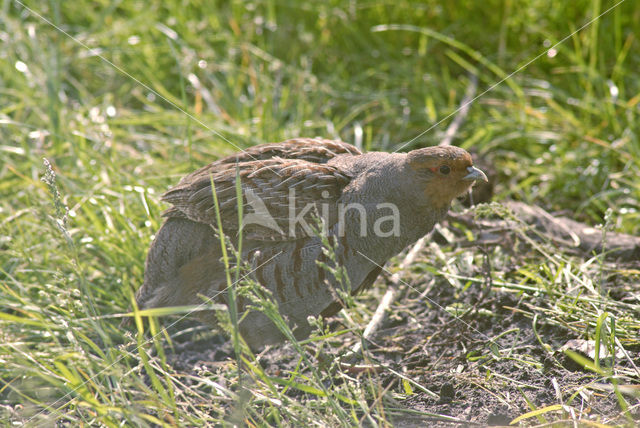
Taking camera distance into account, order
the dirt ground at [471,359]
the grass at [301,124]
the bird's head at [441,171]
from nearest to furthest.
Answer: the dirt ground at [471,359], the bird's head at [441,171], the grass at [301,124]

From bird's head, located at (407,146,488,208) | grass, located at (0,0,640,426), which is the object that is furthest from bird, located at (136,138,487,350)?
grass, located at (0,0,640,426)

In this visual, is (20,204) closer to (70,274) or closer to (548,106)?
(70,274)

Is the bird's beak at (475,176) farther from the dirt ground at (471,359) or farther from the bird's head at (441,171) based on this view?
the dirt ground at (471,359)

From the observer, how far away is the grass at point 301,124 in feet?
9.62

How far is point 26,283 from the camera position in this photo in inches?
132

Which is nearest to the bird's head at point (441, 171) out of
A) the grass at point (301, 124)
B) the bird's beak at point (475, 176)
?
the bird's beak at point (475, 176)

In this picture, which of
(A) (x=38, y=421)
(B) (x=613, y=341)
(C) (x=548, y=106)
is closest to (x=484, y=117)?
(C) (x=548, y=106)

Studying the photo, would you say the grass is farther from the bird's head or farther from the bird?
the bird's head

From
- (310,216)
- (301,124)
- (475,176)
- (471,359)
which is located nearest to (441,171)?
(475,176)

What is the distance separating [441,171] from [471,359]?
82 centimetres

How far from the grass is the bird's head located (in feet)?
1.74

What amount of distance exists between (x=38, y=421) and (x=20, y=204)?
7.14ft

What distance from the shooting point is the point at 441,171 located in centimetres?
271

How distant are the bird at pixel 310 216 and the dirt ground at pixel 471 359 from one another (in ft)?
0.99
